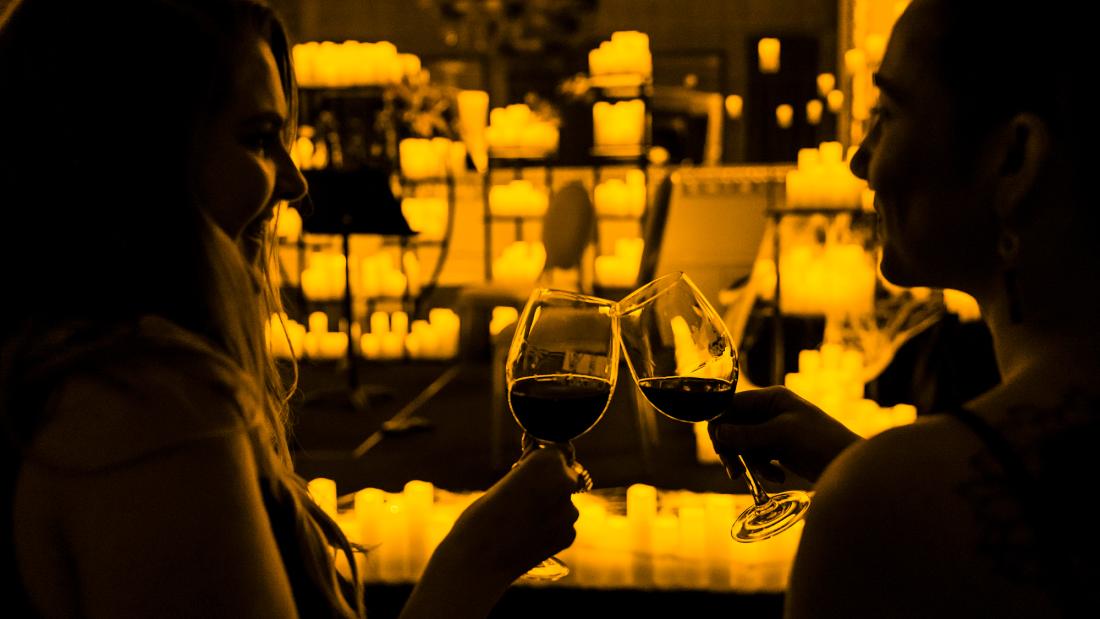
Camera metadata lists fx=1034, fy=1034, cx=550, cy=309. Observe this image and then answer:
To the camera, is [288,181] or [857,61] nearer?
[288,181]

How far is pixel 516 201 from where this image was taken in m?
6.07

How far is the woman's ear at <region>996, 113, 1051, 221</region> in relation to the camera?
0.72 metres

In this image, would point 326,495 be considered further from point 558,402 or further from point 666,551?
point 558,402

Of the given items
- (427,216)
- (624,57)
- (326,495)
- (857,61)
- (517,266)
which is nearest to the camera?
(326,495)

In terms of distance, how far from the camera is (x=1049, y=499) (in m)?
0.69

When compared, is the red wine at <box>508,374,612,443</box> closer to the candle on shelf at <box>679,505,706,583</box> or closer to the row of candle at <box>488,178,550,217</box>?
the candle on shelf at <box>679,505,706,583</box>

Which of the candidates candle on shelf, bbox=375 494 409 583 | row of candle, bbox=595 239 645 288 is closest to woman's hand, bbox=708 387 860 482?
candle on shelf, bbox=375 494 409 583

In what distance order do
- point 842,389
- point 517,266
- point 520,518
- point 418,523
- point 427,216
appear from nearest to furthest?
point 520,518
point 418,523
point 842,389
point 517,266
point 427,216

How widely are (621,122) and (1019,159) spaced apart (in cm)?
462

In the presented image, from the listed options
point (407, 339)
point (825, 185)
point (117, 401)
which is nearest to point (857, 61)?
point (825, 185)

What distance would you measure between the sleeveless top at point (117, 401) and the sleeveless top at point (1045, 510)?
0.55 metres

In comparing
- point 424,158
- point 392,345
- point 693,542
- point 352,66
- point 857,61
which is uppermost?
point 352,66

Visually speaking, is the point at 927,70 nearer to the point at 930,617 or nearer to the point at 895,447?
the point at 895,447

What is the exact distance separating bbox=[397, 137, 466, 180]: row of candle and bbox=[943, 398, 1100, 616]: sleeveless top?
18.0 ft
